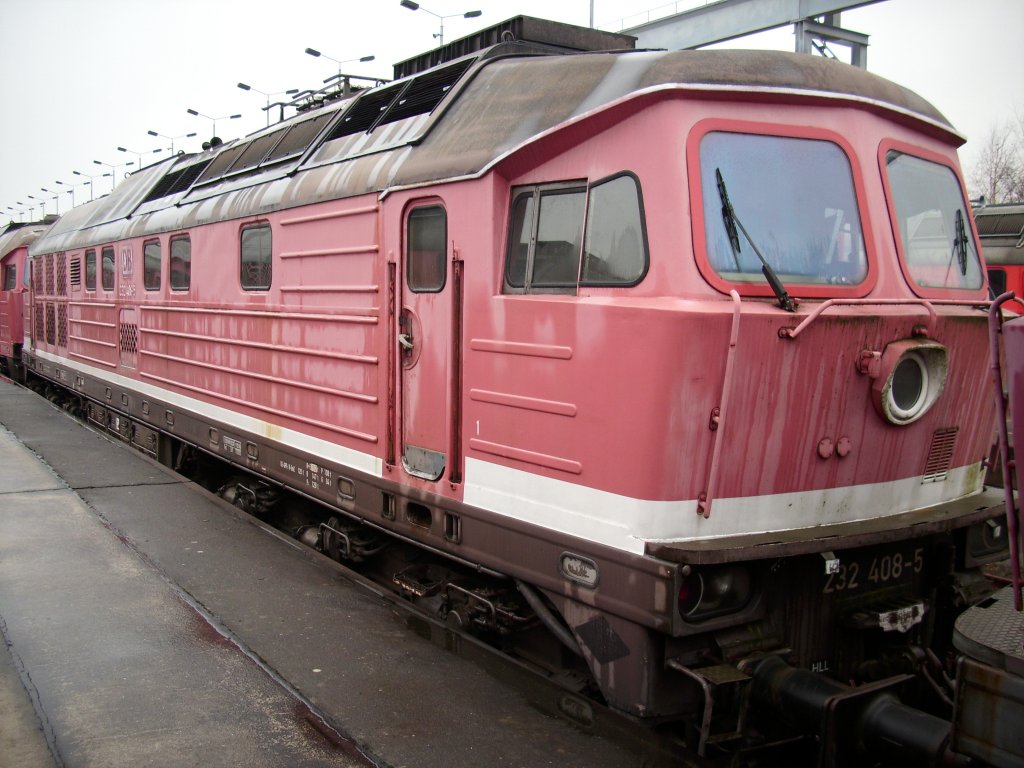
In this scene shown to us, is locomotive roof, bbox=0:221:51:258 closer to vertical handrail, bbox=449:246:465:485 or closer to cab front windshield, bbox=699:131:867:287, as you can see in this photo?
vertical handrail, bbox=449:246:465:485

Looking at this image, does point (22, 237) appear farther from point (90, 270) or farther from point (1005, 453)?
point (1005, 453)

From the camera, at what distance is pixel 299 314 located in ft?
20.9

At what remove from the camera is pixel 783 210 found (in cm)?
404

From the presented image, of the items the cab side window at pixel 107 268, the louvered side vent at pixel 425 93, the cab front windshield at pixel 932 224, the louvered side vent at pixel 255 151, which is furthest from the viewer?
the cab side window at pixel 107 268

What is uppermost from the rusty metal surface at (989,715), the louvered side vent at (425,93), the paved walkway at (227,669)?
the louvered side vent at (425,93)

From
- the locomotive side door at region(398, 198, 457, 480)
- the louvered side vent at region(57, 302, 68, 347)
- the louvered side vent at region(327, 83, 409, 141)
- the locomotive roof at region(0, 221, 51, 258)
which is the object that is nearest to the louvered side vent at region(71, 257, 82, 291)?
the louvered side vent at region(57, 302, 68, 347)

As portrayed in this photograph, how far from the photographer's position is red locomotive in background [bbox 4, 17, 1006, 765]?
3.76 m

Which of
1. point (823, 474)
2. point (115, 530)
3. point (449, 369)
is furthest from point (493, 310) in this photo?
point (115, 530)

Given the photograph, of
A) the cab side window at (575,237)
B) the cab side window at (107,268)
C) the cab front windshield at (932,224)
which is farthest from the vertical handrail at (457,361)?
the cab side window at (107,268)

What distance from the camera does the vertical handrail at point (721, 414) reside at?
363cm

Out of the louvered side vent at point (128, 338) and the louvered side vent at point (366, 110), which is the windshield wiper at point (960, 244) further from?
the louvered side vent at point (128, 338)

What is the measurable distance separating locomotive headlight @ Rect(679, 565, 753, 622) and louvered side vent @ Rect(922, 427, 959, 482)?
1237 mm

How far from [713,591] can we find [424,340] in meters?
2.09

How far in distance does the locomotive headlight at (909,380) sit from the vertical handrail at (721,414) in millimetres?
809
